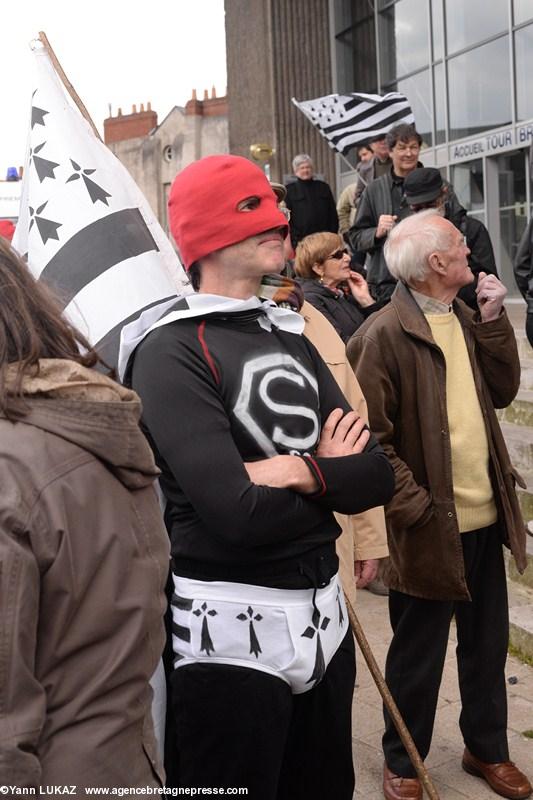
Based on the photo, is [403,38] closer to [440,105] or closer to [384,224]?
[440,105]

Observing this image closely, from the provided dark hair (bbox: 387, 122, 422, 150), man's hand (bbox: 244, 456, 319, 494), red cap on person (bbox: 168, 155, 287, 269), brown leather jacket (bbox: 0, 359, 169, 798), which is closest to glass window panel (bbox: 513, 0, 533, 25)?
dark hair (bbox: 387, 122, 422, 150)

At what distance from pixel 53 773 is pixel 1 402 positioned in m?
0.57

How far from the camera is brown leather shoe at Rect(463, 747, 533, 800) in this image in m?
3.51

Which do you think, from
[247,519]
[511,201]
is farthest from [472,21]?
[247,519]

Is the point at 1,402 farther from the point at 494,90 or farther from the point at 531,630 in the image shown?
the point at 494,90

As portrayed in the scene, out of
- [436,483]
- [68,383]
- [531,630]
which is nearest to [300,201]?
[531,630]

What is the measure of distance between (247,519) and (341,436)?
0.40 meters

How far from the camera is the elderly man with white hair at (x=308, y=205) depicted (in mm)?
9477

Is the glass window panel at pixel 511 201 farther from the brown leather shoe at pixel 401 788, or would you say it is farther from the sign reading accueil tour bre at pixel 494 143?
the brown leather shoe at pixel 401 788

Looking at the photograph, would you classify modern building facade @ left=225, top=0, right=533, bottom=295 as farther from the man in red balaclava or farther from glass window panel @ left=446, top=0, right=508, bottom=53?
the man in red balaclava

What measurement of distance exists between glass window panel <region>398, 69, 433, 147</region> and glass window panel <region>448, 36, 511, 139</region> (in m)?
0.52

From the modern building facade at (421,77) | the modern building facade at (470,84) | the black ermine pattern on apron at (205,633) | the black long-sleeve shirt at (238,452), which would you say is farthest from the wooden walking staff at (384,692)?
the modern building facade at (470,84)

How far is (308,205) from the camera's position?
950 centimetres

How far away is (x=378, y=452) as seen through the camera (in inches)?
99.0
